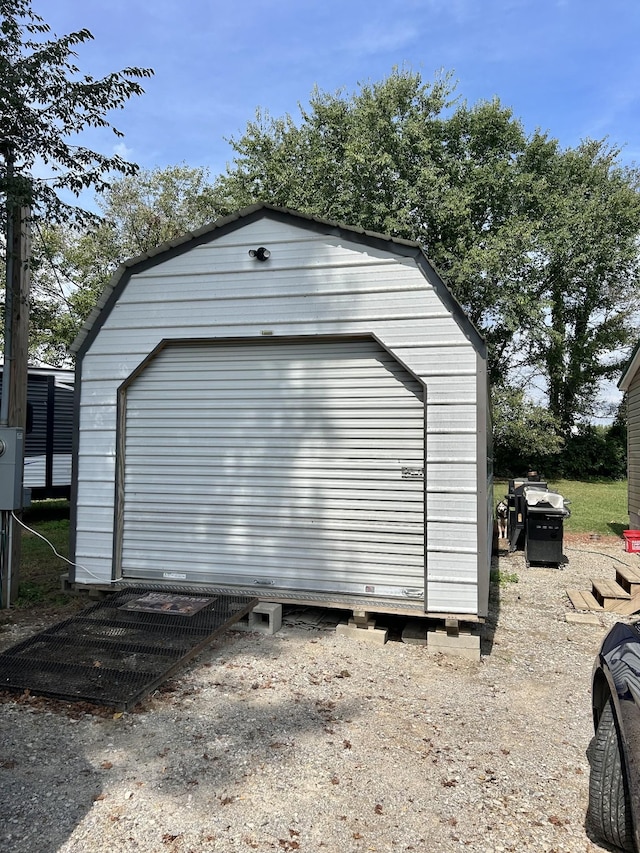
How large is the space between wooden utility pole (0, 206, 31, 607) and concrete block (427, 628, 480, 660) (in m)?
4.54

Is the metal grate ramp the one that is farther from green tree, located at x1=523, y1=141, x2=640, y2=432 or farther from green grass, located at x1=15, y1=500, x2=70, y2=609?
green tree, located at x1=523, y1=141, x2=640, y2=432

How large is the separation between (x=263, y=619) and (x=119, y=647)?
1.56 m

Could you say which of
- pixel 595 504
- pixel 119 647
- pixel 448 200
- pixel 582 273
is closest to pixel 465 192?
pixel 448 200

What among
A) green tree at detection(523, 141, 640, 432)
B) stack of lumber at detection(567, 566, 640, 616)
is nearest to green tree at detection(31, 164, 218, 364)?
green tree at detection(523, 141, 640, 432)

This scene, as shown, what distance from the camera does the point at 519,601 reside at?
23.2 ft

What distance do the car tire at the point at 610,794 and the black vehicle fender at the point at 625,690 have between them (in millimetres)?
78

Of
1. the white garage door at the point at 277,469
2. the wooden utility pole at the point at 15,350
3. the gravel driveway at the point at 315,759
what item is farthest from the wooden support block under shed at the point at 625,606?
the wooden utility pole at the point at 15,350

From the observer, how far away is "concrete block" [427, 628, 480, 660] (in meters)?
4.98

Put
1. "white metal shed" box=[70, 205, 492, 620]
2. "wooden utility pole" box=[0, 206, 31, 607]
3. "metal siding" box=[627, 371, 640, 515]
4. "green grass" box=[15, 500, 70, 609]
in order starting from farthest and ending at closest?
"metal siding" box=[627, 371, 640, 515]
"green grass" box=[15, 500, 70, 609]
"wooden utility pole" box=[0, 206, 31, 607]
"white metal shed" box=[70, 205, 492, 620]

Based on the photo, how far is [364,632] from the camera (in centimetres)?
530

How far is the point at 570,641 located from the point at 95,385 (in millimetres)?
5636

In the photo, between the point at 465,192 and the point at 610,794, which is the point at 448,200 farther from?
the point at 610,794

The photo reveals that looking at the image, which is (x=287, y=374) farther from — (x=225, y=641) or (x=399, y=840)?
(x=399, y=840)

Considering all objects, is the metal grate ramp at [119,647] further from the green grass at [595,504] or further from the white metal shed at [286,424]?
the green grass at [595,504]
